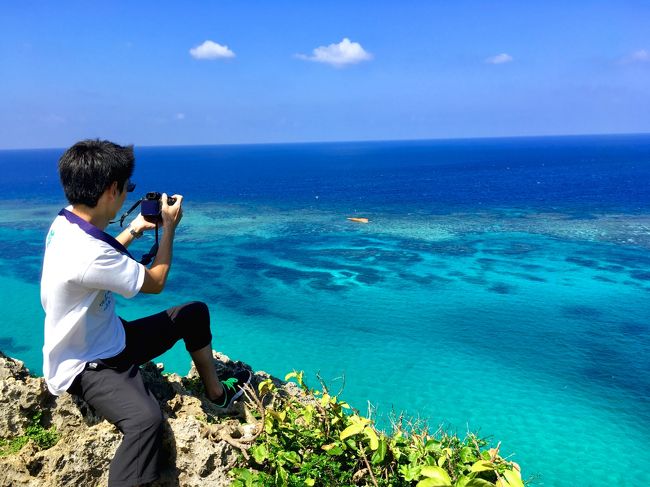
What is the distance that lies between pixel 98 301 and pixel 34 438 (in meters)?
1.05

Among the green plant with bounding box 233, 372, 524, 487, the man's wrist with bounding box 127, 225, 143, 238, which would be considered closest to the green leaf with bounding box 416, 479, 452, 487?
the green plant with bounding box 233, 372, 524, 487

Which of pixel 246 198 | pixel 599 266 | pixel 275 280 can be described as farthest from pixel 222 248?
pixel 246 198

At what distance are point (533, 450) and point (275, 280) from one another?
1265 centimetres

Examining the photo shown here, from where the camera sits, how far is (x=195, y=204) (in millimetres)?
45062

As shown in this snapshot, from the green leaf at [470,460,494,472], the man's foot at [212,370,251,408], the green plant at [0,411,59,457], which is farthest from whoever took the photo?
the man's foot at [212,370,251,408]

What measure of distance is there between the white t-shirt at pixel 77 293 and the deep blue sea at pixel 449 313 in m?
3.08

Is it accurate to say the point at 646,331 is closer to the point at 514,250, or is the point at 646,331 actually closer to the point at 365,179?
the point at 514,250

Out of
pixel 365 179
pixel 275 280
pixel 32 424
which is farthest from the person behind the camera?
pixel 365 179

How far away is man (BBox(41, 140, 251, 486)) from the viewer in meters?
2.75

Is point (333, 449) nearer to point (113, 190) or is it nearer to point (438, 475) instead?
point (438, 475)

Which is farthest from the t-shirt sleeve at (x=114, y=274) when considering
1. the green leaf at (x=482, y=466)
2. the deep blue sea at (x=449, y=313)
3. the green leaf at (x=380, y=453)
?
the deep blue sea at (x=449, y=313)

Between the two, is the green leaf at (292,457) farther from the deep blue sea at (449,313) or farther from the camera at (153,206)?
the deep blue sea at (449,313)

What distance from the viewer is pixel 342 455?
9.99ft

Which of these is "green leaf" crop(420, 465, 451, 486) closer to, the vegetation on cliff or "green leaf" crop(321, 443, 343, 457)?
the vegetation on cliff
